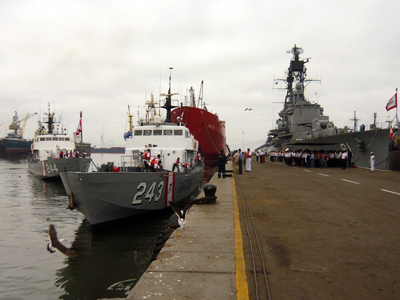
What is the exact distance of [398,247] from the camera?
5.34m

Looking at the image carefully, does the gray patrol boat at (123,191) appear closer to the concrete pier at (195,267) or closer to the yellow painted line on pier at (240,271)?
the concrete pier at (195,267)

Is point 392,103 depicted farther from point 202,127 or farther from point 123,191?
point 123,191

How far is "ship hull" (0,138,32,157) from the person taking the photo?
80.4m

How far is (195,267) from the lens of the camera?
14.5ft

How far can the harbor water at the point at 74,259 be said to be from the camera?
6027 mm

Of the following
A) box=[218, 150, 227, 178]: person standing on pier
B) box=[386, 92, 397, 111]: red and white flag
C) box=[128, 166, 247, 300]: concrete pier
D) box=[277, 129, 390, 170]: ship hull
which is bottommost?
box=[128, 166, 247, 300]: concrete pier

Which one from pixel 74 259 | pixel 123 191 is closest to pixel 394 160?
pixel 123 191

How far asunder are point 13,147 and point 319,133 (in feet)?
268

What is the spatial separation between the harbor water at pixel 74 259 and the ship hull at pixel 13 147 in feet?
265

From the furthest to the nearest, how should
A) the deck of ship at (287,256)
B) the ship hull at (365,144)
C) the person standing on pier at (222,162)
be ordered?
the ship hull at (365,144)
the person standing on pier at (222,162)
the deck of ship at (287,256)

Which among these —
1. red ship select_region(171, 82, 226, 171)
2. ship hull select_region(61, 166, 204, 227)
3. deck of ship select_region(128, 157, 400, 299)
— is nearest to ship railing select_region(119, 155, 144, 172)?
ship hull select_region(61, 166, 204, 227)

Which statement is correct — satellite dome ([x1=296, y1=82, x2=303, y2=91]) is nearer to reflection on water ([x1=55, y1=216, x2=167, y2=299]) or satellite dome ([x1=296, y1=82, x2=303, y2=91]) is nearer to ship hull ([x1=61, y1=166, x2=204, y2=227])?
ship hull ([x1=61, y1=166, x2=204, y2=227])

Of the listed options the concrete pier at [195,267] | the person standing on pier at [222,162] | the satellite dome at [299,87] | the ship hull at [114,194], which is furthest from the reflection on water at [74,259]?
the satellite dome at [299,87]

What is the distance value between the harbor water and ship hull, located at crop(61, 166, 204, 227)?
649mm
